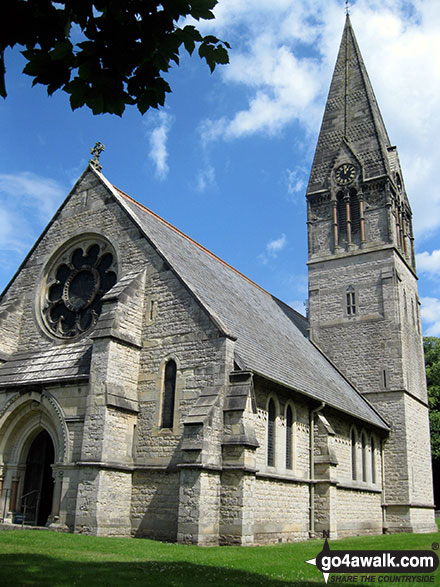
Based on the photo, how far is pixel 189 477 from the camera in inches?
619

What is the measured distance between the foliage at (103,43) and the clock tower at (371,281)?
2686cm

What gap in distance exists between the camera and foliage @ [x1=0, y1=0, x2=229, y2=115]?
5.60 metres

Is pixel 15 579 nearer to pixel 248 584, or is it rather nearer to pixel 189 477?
pixel 248 584

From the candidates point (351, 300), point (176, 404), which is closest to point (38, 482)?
point (176, 404)

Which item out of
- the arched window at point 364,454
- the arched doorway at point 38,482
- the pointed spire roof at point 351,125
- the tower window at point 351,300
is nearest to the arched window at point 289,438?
the arched window at point 364,454

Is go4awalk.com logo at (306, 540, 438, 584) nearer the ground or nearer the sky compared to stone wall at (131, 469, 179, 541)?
nearer the ground

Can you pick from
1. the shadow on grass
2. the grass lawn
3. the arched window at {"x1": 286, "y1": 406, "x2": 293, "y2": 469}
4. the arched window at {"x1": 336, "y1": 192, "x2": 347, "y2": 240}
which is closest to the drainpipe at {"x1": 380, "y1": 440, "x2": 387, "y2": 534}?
the arched window at {"x1": 286, "y1": 406, "x2": 293, "y2": 469}

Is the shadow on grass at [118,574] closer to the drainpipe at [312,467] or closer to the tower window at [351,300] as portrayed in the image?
the drainpipe at [312,467]

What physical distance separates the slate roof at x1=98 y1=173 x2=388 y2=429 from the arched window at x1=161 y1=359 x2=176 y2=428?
2.19m

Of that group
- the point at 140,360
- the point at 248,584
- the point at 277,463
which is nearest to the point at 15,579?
the point at 248,584

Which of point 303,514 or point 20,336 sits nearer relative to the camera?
point 303,514

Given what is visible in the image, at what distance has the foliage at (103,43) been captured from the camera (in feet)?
18.4

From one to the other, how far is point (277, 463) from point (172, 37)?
611 inches

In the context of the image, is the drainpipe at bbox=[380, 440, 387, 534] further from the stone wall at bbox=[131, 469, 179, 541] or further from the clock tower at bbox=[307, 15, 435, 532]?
the stone wall at bbox=[131, 469, 179, 541]
